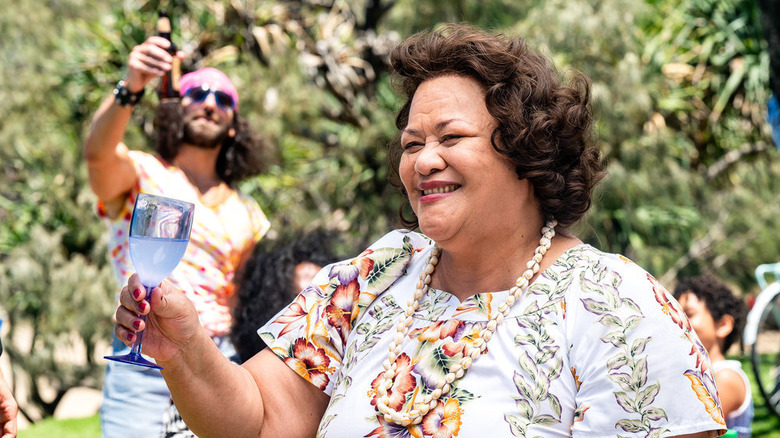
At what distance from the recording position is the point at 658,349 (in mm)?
1615

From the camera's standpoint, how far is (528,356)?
1.71 m

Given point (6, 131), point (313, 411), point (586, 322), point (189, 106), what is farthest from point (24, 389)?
point (586, 322)

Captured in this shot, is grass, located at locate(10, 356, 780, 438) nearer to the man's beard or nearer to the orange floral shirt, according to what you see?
the orange floral shirt

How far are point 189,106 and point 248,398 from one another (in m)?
2.06

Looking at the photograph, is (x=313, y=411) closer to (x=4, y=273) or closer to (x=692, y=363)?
(x=692, y=363)

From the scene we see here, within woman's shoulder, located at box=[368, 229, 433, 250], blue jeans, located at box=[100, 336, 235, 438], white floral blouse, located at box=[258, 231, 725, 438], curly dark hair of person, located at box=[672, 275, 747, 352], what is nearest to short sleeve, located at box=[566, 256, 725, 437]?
white floral blouse, located at box=[258, 231, 725, 438]

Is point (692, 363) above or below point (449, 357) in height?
above

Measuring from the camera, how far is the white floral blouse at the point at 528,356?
5.25ft

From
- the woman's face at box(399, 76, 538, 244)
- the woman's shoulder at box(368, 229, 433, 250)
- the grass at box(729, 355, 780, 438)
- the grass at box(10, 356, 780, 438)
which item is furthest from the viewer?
the grass at box(10, 356, 780, 438)

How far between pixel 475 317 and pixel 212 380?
0.60 metres

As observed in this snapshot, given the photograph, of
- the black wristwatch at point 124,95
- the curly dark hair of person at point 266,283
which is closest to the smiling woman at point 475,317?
the curly dark hair of person at point 266,283

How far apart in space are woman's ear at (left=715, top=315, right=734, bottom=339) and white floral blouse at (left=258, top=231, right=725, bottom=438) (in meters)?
2.48

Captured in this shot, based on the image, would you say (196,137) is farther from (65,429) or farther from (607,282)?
(65,429)

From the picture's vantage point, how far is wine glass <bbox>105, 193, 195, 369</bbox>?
5.57 feet
